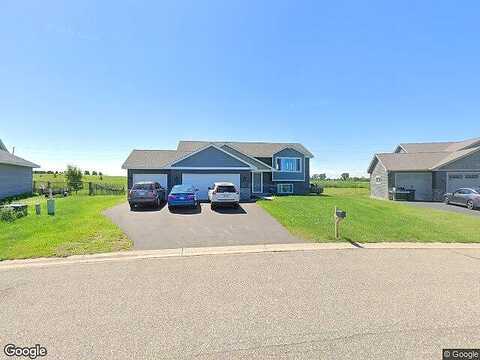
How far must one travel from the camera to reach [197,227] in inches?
492

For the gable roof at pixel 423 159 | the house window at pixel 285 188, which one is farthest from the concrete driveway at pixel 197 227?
the gable roof at pixel 423 159

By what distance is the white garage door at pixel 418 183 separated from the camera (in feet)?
95.8

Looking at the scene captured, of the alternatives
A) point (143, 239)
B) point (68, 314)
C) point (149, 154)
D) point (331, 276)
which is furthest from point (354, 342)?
point (149, 154)

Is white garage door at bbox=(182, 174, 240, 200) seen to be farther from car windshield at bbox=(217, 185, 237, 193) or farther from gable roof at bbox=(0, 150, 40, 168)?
gable roof at bbox=(0, 150, 40, 168)

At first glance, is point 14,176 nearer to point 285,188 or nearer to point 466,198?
point 285,188

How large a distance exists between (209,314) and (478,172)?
33.0 metres

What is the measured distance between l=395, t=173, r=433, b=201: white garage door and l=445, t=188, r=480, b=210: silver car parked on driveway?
4164 millimetres

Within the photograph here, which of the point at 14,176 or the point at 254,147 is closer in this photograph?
the point at 14,176

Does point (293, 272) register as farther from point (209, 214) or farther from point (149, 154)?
point (149, 154)

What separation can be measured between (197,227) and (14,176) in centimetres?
2639

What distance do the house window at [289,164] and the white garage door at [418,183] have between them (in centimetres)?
1070

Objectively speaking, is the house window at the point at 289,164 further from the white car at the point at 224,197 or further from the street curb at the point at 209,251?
the street curb at the point at 209,251

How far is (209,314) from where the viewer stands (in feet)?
14.6

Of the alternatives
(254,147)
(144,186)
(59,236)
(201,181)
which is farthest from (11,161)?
(254,147)
